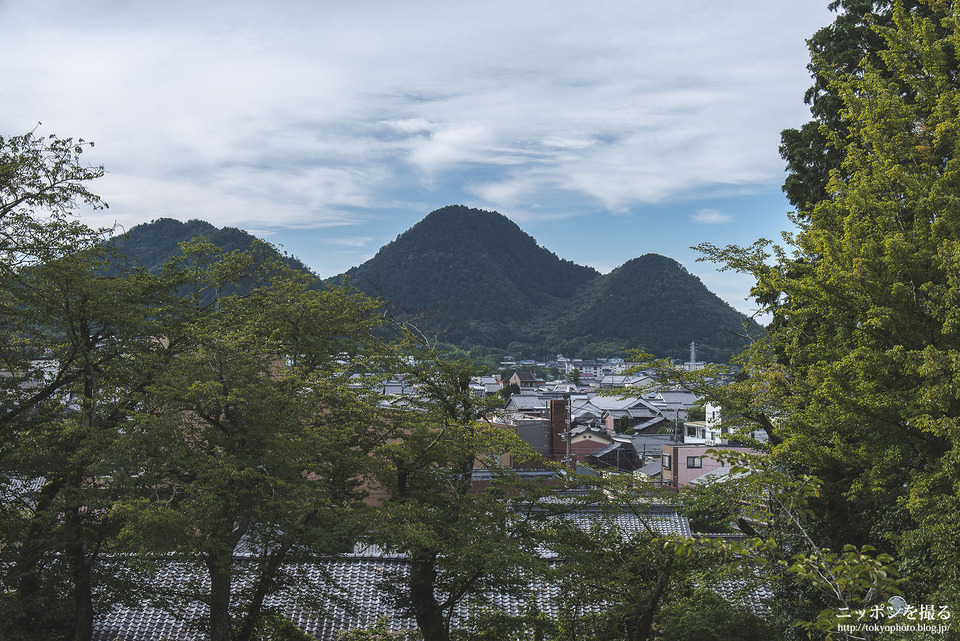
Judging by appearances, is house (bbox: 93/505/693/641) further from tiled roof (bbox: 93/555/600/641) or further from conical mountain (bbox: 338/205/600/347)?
conical mountain (bbox: 338/205/600/347)

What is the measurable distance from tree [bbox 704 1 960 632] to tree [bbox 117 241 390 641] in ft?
19.0

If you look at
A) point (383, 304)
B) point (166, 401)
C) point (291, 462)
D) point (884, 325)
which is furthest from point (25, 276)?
point (884, 325)

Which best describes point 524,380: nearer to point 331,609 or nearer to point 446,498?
point 331,609

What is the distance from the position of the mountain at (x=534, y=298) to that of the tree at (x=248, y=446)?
78.8 meters

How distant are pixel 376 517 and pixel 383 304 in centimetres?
468

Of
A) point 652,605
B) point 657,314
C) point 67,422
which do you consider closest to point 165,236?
point 67,422

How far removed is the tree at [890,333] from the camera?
22.3 feet

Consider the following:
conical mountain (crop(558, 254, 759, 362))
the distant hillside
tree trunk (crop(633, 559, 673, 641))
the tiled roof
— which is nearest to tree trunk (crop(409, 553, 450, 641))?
the tiled roof

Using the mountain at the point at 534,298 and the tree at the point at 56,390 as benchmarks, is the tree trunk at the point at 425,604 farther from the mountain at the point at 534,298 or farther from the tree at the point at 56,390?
the mountain at the point at 534,298

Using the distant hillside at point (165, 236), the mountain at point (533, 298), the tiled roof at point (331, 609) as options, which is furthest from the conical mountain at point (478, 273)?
the tiled roof at point (331, 609)

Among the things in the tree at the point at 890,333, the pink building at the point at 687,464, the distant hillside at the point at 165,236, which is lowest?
the pink building at the point at 687,464

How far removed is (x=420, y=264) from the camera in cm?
10206

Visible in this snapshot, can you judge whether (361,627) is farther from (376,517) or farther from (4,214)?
(4,214)

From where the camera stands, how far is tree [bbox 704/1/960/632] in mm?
6789
